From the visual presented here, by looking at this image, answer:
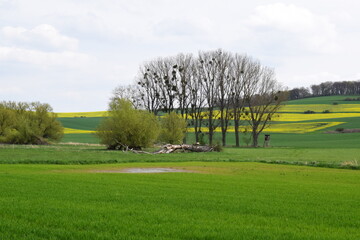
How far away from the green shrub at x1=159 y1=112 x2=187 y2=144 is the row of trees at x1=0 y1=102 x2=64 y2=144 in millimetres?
20037

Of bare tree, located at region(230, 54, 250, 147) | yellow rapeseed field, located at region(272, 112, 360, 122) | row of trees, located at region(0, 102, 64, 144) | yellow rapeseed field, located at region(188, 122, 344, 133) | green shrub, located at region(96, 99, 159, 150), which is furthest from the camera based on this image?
yellow rapeseed field, located at region(272, 112, 360, 122)

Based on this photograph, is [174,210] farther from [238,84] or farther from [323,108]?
[323,108]

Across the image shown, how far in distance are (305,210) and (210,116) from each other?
7318 centimetres

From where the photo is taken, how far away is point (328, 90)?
173750 mm

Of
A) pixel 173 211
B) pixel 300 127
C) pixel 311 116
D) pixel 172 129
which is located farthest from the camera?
pixel 311 116

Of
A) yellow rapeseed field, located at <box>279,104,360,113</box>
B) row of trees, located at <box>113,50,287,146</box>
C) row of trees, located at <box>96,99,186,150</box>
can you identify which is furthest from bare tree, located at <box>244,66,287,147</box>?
yellow rapeseed field, located at <box>279,104,360,113</box>

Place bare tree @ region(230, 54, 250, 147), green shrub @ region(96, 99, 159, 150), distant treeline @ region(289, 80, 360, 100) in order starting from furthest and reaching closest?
1. distant treeline @ region(289, 80, 360, 100)
2. bare tree @ region(230, 54, 250, 147)
3. green shrub @ region(96, 99, 159, 150)

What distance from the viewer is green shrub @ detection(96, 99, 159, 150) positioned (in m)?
62.7

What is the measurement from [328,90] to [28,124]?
131 meters

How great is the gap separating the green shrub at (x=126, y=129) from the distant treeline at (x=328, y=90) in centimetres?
11232

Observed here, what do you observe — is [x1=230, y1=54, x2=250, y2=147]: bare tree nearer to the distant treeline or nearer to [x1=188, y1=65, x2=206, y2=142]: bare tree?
[x1=188, y1=65, x2=206, y2=142]: bare tree

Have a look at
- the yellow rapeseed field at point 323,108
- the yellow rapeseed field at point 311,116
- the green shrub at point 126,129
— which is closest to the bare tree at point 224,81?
the green shrub at point 126,129

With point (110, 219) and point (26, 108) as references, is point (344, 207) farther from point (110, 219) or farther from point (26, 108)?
point (26, 108)

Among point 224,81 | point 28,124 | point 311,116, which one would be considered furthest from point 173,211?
point 311,116
